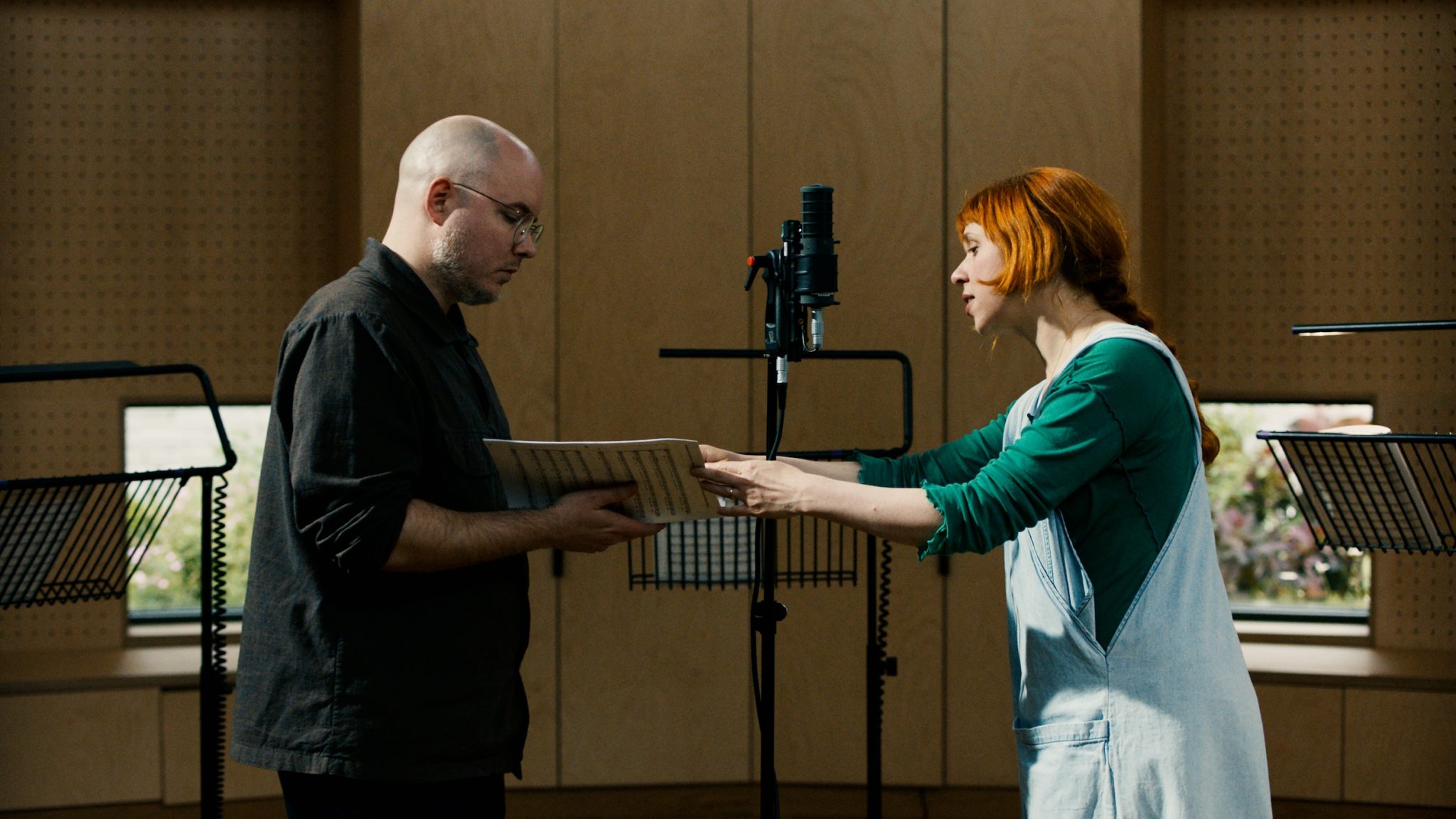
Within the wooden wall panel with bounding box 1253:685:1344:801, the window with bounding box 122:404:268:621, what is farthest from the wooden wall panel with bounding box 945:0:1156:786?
the window with bounding box 122:404:268:621

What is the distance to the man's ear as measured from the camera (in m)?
1.76

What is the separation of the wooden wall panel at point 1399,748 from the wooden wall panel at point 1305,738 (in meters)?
0.03

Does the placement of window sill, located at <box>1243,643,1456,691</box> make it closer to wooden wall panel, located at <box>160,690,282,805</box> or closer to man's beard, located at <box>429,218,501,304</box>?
man's beard, located at <box>429,218,501,304</box>

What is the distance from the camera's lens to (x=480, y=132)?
179 centimetres

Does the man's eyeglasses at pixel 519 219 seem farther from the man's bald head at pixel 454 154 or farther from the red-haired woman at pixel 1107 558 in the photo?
the red-haired woman at pixel 1107 558

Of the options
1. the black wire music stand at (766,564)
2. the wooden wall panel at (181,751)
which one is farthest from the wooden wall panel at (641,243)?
the wooden wall panel at (181,751)

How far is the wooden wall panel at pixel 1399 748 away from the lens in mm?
3254

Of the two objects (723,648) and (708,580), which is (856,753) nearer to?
(723,648)

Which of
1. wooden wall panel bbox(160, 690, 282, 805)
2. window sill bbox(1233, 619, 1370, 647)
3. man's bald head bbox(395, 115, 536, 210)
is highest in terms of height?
man's bald head bbox(395, 115, 536, 210)

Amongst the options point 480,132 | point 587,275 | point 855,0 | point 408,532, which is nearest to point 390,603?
point 408,532

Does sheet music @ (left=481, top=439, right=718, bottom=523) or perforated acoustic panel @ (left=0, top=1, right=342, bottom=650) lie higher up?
perforated acoustic panel @ (left=0, top=1, right=342, bottom=650)

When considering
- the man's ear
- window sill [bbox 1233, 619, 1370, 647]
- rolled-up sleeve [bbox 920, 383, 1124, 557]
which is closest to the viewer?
rolled-up sleeve [bbox 920, 383, 1124, 557]

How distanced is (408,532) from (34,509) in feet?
3.28

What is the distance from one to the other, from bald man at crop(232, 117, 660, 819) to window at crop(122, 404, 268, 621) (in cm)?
214
